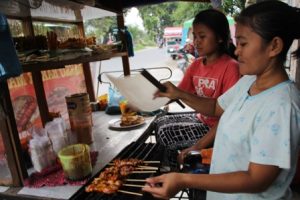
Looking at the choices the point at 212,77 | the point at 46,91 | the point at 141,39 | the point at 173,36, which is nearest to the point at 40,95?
the point at 46,91

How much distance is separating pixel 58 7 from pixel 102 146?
144cm

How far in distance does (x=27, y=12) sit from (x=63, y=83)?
1.08 m

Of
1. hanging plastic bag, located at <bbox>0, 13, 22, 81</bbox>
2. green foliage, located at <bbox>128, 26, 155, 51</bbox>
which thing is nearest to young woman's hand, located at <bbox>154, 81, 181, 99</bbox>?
hanging plastic bag, located at <bbox>0, 13, 22, 81</bbox>

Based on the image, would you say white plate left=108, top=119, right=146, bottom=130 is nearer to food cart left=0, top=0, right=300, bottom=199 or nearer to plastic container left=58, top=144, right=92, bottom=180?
food cart left=0, top=0, right=300, bottom=199

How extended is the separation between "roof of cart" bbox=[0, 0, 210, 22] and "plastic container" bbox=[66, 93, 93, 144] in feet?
2.59

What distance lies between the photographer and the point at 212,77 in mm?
2090

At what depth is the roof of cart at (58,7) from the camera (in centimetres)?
187

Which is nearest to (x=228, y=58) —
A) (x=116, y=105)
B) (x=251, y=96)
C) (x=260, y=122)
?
(x=251, y=96)

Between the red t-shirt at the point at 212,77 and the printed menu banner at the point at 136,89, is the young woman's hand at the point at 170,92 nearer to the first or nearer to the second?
the printed menu banner at the point at 136,89

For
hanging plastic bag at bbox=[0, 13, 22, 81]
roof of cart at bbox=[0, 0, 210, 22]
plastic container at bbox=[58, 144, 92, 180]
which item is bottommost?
plastic container at bbox=[58, 144, 92, 180]

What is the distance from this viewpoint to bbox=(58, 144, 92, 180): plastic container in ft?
4.97

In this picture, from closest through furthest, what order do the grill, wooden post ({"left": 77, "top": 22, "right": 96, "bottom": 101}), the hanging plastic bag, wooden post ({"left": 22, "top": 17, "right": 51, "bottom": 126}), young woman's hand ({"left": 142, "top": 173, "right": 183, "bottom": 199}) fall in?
young woman's hand ({"left": 142, "top": 173, "right": 183, "bottom": 199}) → the hanging plastic bag → the grill → wooden post ({"left": 22, "top": 17, "right": 51, "bottom": 126}) → wooden post ({"left": 77, "top": 22, "right": 96, "bottom": 101})

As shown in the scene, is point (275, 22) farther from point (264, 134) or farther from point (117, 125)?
point (117, 125)

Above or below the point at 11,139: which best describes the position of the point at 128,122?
below
